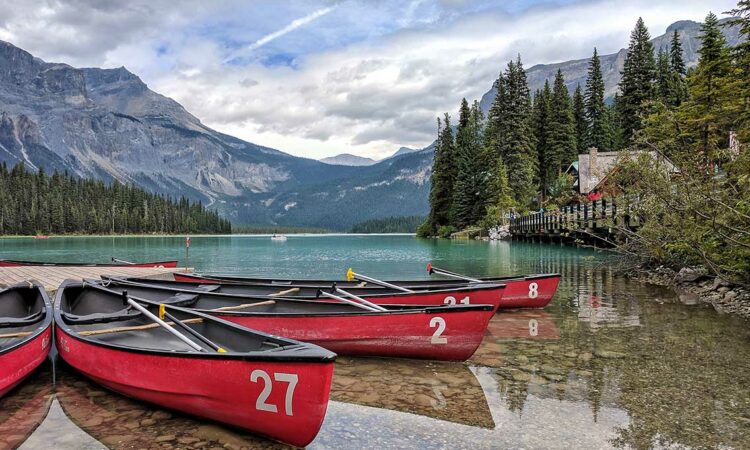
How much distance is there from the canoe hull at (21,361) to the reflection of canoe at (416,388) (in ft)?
14.6

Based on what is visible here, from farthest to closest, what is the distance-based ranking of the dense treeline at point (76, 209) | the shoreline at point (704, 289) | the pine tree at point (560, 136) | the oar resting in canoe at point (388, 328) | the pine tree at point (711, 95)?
the dense treeline at point (76, 209), the pine tree at point (560, 136), the pine tree at point (711, 95), the shoreline at point (704, 289), the oar resting in canoe at point (388, 328)

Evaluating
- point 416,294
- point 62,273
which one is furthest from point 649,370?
point 62,273

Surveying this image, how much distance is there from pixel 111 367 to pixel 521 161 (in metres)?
63.1

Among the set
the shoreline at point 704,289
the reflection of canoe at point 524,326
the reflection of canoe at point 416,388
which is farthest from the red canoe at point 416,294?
the shoreline at point 704,289

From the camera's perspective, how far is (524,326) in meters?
12.3

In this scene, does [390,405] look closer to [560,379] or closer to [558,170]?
[560,379]

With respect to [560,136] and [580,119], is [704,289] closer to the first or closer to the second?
[560,136]

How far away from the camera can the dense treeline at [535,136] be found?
202 ft

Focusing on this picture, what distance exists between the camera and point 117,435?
612cm

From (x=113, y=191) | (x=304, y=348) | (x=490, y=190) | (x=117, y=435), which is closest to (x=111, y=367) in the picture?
(x=117, y=435)

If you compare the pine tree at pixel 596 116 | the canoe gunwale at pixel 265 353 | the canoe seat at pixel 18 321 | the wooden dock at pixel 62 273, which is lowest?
the wooden dock at pixel 62 273

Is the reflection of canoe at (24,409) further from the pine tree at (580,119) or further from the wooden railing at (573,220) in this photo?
the pine tree at (580,119)

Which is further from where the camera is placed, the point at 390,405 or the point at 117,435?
the point at 390,405

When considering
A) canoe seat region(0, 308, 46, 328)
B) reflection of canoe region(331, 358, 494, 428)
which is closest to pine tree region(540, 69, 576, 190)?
reflection of canoe region(331, 358, 494, 428)
